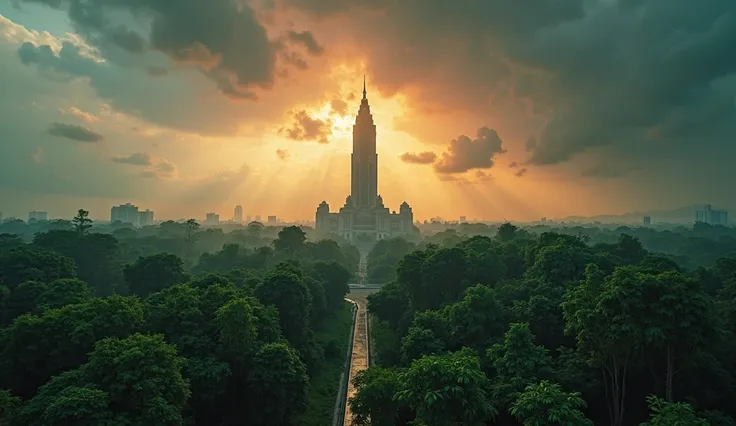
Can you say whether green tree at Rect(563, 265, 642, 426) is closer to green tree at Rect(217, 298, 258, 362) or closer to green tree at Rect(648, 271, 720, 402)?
green tree at Rect(648, 271, 720, 402)

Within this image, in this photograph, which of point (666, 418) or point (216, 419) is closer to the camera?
point (666, 418)

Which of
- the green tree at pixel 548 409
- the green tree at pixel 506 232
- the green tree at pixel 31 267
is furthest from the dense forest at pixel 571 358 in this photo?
the green tree at pixel 506 232

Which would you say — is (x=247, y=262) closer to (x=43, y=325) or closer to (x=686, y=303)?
(x=43, y=325)

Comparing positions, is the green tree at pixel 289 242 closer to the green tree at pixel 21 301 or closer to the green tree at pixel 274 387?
the green tree at pixel 21 301

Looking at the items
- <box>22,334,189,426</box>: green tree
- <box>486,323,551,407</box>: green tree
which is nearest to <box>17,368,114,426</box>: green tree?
<box>22,334,189,426</box>: green tree

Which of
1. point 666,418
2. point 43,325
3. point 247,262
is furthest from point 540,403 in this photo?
point 247,262
